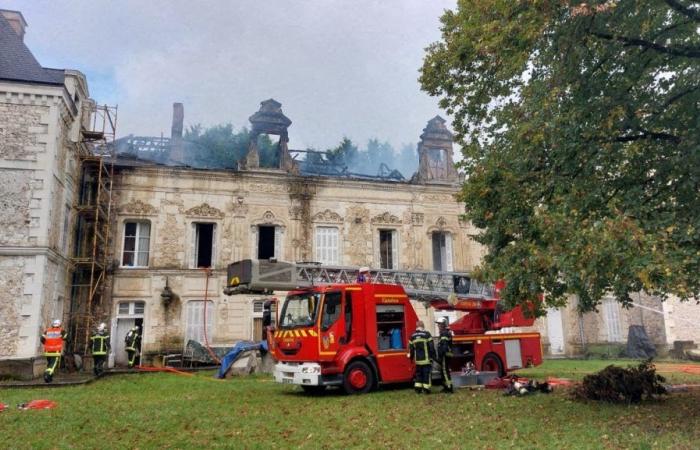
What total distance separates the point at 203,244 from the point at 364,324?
12.2 metres

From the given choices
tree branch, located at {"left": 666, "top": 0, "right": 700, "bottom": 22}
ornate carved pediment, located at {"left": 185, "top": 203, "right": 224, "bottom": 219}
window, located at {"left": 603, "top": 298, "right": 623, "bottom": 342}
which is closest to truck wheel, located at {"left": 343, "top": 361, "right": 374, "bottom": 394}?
tree branch, located at {"left": 666, "top": 0, "right": 700, "bottom": 22}

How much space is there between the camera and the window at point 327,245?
22344mm

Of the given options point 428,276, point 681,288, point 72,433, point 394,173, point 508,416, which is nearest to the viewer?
point 681,288

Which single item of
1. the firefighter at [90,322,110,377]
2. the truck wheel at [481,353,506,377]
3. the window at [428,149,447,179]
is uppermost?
the window at [428,149,447,179]

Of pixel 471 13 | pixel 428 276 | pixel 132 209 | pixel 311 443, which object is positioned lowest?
pixel 311 443

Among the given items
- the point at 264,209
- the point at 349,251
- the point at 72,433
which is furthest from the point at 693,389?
the point at 264,209

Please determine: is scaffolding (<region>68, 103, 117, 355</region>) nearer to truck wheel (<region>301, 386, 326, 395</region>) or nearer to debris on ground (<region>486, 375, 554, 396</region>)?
truck wheel (<region>301, 386, 326, 395</region>)

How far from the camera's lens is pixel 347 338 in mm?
11445

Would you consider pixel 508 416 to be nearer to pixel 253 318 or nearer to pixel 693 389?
pixel 693 389

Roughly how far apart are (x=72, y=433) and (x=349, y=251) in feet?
51.6

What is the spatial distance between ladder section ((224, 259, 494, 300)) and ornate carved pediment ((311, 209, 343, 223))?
884 cm

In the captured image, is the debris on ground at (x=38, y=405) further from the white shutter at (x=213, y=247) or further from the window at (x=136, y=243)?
the white shutter at (x=213, y=247)

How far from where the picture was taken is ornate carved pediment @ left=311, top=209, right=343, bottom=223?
22553mm

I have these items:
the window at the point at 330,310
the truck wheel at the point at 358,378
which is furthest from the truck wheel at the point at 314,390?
the window at the point at 330,310
